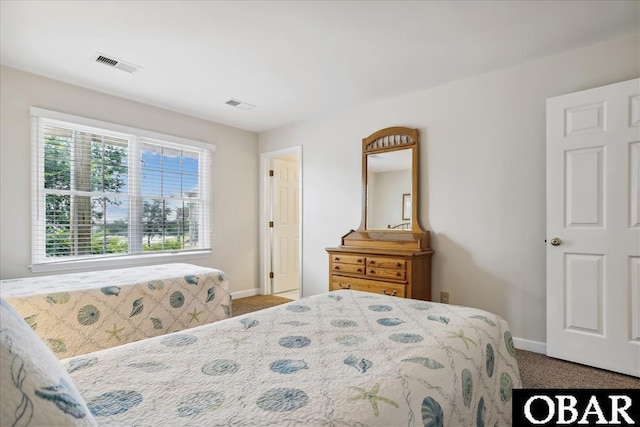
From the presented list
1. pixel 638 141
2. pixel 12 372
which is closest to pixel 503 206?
pixel 638 141

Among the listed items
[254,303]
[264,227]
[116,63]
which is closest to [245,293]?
[254,303]

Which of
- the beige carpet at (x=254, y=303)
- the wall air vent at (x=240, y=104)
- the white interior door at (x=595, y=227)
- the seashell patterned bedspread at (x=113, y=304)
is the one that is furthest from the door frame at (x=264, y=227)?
the white interior door at (x=595, y=227)

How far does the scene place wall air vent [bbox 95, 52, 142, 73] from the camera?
115 inches

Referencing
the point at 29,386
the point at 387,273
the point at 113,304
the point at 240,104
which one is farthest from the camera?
the point at 240,104

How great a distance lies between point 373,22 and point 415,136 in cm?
150

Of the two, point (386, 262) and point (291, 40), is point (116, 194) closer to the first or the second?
point (291, 40)

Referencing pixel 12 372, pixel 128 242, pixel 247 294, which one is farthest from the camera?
pixel 247 294

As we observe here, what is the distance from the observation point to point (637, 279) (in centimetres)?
244

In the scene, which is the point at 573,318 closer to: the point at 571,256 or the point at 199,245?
the point at 571,256

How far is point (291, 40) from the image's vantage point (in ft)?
8.70

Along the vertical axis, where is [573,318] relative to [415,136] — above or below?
below

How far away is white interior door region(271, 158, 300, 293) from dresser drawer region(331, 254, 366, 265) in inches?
67.8

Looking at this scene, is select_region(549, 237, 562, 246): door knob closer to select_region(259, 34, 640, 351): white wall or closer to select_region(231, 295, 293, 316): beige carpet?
select_region(259, 34, 640, 351): white wall

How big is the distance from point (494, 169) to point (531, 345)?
157 cm
